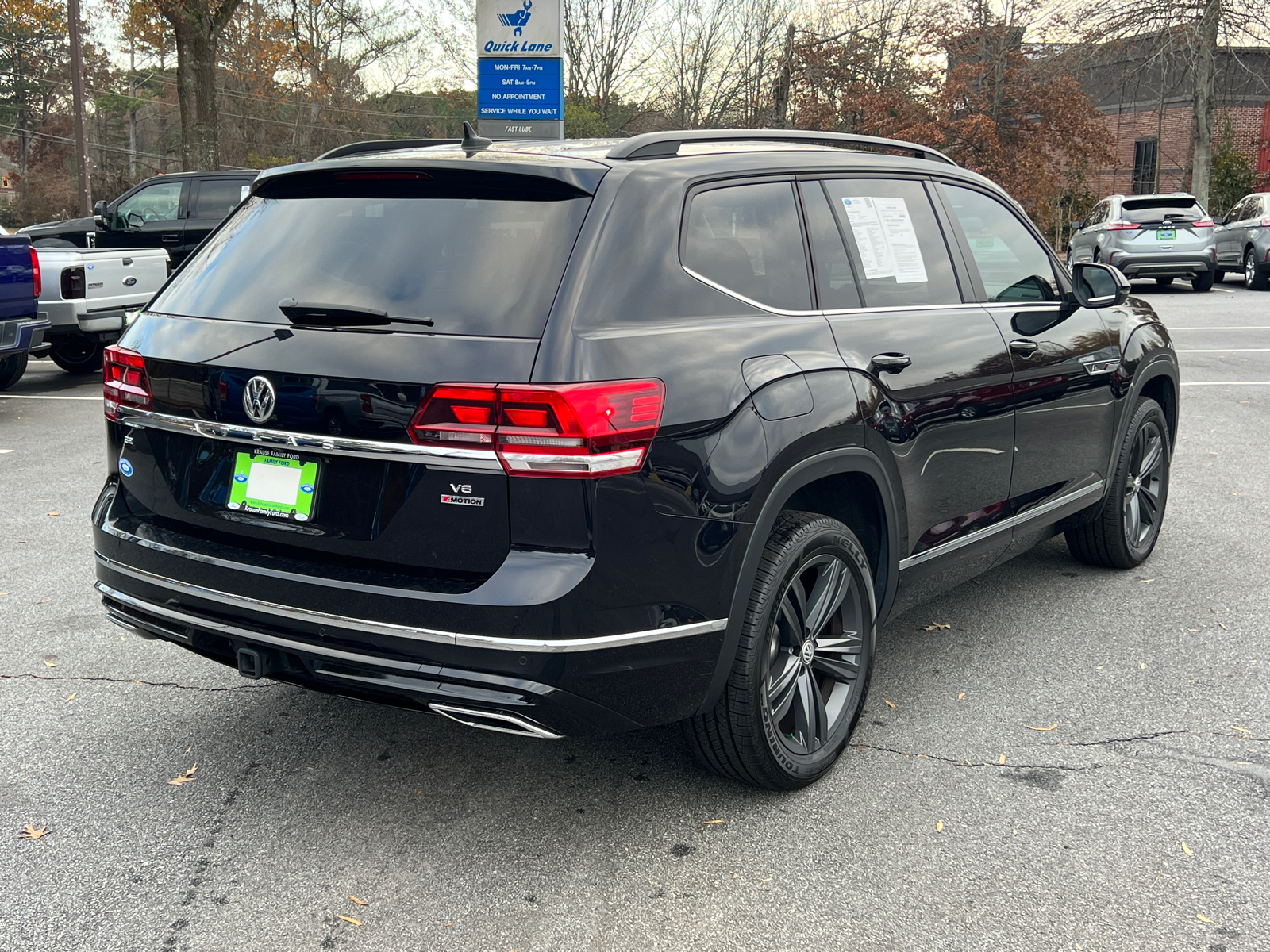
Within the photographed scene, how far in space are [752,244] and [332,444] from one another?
1.32 m

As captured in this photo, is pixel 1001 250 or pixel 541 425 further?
pixel 1001 250

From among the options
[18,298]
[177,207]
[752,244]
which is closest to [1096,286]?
[752,244]

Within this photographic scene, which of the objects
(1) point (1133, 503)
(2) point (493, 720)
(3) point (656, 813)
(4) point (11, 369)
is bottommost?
(3) point (656, 813)

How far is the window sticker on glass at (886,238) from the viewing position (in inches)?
149

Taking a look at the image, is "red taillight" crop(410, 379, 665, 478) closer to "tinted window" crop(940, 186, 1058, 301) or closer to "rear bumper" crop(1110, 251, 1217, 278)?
"tinted window" crop(940, 186, 1058, 301)

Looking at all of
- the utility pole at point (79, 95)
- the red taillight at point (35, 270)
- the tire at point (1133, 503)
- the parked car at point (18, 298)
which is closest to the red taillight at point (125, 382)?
the tire at point (1133, 503)

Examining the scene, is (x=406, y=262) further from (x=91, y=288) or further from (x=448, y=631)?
(x=91, y=288)

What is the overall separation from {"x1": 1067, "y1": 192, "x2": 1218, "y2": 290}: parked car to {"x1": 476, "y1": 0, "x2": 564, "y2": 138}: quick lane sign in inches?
454

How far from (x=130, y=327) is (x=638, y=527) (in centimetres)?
175

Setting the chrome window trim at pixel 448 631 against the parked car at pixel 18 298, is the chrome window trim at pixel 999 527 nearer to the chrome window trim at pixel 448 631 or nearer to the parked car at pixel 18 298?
the chrome window trim at pixel 448 631

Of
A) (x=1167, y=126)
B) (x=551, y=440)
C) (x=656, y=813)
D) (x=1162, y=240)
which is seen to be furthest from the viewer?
(x=1167, y=126)

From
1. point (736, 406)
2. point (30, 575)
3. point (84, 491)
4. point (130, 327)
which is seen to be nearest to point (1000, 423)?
point (736, 406)

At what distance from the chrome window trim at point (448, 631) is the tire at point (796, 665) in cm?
24

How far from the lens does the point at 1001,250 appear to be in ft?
14.9
